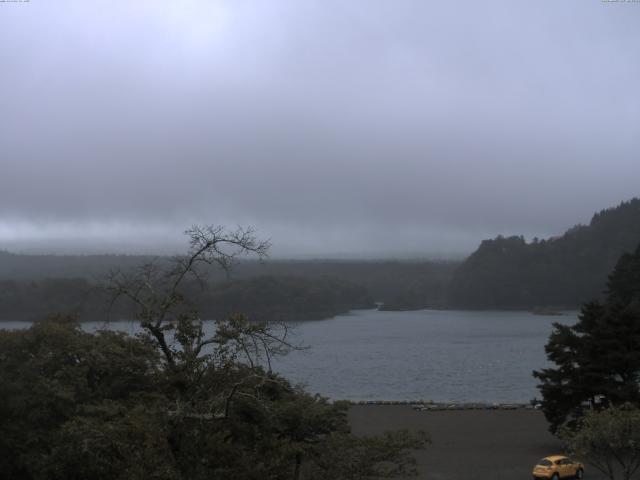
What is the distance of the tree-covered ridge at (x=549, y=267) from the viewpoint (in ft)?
329

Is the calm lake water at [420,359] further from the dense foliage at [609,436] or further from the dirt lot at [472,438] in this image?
the dense foliage at [609,436]

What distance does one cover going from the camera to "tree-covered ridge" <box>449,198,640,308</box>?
10038 centimetres

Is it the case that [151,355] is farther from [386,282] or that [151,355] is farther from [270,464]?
[386,282]

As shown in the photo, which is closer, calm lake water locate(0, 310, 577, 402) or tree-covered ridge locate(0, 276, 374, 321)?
calm lake water locate(0, 310, 577, 402)

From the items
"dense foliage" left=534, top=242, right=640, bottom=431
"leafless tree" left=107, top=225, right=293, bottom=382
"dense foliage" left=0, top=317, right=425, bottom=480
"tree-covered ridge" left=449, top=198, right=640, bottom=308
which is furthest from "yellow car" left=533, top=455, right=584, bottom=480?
"tree-covered ridge" left=449, top=198, right=640, bottom=308

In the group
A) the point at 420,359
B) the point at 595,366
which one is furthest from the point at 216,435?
the point at 420,359

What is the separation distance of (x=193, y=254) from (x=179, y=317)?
2.70ft

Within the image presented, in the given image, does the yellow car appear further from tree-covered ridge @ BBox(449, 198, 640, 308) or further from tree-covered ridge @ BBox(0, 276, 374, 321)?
tree-covered ridge @ BBox(449, 198, 640, 308)

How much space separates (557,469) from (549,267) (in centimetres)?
9286

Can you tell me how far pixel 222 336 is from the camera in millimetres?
6695

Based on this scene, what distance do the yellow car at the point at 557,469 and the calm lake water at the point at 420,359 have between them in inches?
229

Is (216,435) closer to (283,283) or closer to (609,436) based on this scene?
(609,436)

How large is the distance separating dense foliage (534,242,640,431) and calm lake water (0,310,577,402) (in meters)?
6.62

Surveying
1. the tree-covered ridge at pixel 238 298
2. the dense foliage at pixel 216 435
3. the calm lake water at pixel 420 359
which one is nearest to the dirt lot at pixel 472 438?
the calm lake water at pixel 420 359
